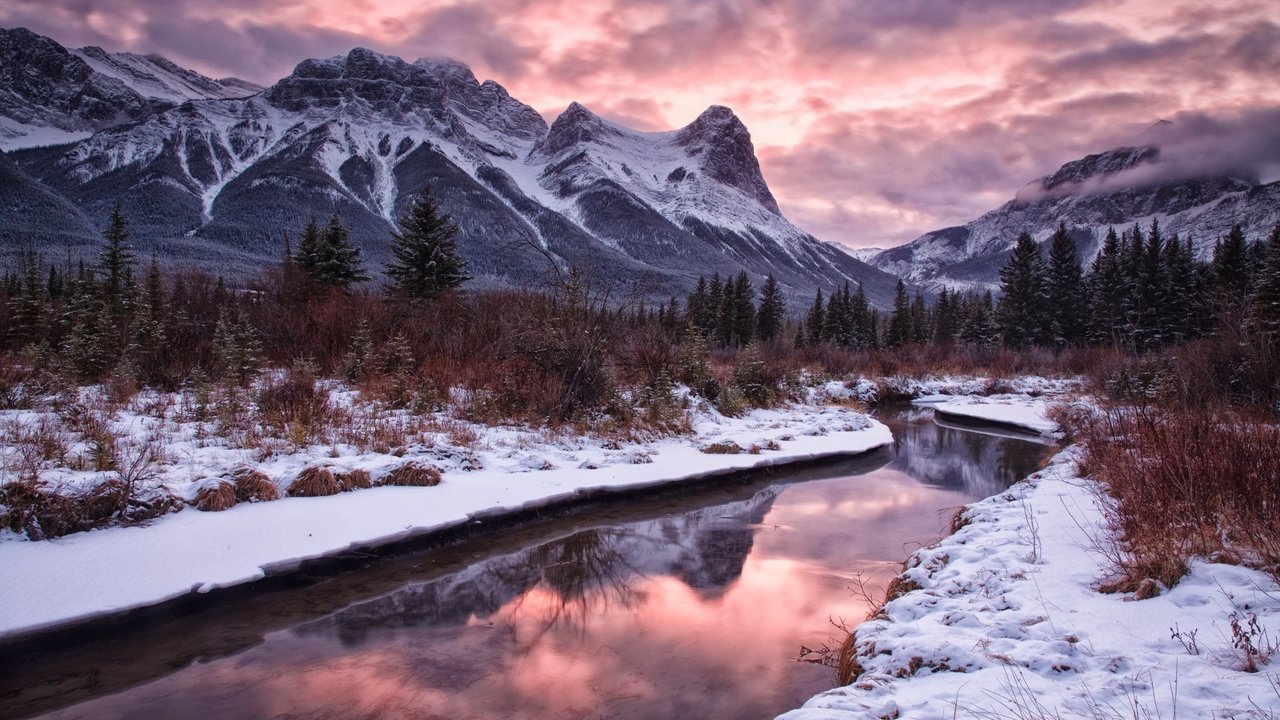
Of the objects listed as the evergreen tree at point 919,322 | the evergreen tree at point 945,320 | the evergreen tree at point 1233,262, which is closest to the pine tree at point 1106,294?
the evergreen tree at point 1233,262

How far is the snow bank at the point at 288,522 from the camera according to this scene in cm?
521

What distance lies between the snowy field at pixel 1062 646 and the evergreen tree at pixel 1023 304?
1857 inches

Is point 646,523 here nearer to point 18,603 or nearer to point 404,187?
point 18,603

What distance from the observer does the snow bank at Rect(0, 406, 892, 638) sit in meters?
5.21

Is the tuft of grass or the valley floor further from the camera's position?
the tuft of grass

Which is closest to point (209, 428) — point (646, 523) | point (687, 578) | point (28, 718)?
point (28, 718)

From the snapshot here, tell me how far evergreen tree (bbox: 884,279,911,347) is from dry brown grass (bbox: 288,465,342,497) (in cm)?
5644

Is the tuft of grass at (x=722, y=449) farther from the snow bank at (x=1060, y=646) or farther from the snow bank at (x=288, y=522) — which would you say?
the snow bank at (x=1060, y=646)

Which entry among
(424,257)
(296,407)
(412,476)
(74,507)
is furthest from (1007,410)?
(74,507)

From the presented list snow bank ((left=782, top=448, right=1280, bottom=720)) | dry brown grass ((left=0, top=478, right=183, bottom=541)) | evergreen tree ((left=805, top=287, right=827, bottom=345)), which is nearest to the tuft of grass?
snow bank ((left=782, top=448, right=1280, bottom=720))

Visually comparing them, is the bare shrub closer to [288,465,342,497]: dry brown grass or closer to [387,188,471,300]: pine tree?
[288,465,342,497]: dry brown grass

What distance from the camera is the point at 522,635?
542 cm

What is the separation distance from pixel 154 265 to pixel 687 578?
20.1 metres

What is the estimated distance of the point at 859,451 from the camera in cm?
1468
